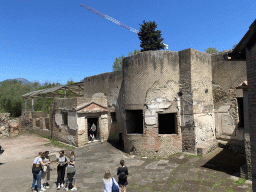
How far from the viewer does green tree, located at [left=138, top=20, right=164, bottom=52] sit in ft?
92.0

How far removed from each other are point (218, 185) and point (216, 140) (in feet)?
13.0

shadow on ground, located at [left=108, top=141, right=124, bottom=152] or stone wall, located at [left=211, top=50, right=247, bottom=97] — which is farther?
shadow on ground, located at [left=108, top=141, right=124, bottom=152]

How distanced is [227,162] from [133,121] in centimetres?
467

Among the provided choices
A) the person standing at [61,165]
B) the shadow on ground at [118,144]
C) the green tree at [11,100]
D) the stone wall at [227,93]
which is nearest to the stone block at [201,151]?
the stone wall at [227,93]

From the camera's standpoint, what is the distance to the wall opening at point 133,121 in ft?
30.6

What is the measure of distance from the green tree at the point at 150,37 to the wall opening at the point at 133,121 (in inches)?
766

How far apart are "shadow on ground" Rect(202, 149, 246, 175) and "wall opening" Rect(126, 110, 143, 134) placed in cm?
397

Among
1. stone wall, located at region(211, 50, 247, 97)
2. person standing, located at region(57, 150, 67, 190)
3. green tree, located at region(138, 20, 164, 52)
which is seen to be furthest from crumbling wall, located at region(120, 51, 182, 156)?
green tree, located at region(138, 20, 164, 52)

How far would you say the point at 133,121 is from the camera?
9805mm

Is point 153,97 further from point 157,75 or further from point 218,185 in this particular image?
point 218,185

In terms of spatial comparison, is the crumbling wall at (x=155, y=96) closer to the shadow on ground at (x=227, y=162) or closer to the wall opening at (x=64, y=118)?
the shadow on ground at (x=227, y=162)

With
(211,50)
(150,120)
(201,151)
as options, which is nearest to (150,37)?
(211,50)

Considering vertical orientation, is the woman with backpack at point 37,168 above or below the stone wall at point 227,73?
below

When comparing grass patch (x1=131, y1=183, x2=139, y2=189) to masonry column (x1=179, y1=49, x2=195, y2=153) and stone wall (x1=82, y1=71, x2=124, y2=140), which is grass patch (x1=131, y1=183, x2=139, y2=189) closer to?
masonry column (x1=179, y1=49, x2=195, y2=153)
